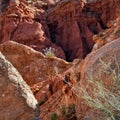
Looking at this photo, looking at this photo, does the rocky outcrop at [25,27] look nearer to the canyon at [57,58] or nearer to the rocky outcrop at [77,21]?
the canyon at [57,58]

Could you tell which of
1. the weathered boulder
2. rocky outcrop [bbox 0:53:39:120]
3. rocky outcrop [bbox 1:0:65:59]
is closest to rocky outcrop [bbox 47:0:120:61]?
rocky outcrop [bbox 1:0:65:59]

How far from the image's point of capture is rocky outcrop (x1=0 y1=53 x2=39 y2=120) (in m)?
6.84

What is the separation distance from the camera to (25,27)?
123ft

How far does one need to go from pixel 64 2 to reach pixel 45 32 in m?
3.52

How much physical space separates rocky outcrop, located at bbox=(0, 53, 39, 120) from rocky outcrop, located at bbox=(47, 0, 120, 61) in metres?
30.6

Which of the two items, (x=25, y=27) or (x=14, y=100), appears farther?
(x=25, y=27)

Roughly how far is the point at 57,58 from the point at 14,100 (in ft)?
34.8

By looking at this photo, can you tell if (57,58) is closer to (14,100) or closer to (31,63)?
(31,63)

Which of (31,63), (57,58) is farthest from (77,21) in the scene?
(31,63)

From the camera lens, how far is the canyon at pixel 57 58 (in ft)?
22.6

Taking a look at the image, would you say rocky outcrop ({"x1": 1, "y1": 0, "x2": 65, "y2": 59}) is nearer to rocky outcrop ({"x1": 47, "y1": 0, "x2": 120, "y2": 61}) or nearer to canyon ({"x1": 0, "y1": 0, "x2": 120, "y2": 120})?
canyon ({"x1": 0, "y1": 0, "x2": 120, "y2": 120})

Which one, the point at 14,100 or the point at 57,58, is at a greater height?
the point at 14,100

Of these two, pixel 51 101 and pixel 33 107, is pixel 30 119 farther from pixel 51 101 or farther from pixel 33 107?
pixel 51 101

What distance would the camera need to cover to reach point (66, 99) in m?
8.15
